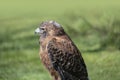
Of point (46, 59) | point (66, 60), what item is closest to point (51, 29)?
point (46, 59)

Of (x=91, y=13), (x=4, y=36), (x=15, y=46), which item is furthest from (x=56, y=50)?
(x=91, y=13)

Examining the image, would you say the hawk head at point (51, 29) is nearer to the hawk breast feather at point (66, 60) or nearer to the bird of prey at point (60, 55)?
the bird of prey at point (60, 55)

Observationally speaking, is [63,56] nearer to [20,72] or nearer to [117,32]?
[20,72]

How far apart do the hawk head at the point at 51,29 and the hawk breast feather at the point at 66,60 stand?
0.39ft

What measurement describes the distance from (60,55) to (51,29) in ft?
1.48

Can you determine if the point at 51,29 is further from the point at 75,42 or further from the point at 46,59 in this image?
the point at 75,42

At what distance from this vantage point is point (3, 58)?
53.6ft

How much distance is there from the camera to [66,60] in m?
10.8

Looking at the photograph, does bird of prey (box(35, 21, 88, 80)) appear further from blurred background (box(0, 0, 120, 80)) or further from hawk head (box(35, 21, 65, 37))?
blurred background (box(0, 0, 120, 80))

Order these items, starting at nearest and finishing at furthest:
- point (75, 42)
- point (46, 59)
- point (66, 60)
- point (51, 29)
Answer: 1. point (66, 60)
2. point (46, 59)
3. point (51, 29)
4. point (75, 42)

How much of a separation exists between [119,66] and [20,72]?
1.81m

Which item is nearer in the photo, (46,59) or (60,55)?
(60,55)

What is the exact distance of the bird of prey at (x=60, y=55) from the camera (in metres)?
10.8

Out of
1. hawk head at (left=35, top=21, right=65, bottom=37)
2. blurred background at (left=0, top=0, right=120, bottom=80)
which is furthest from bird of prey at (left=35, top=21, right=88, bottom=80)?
blurred background at (left=0, top=0, right=120, bottom=80)
